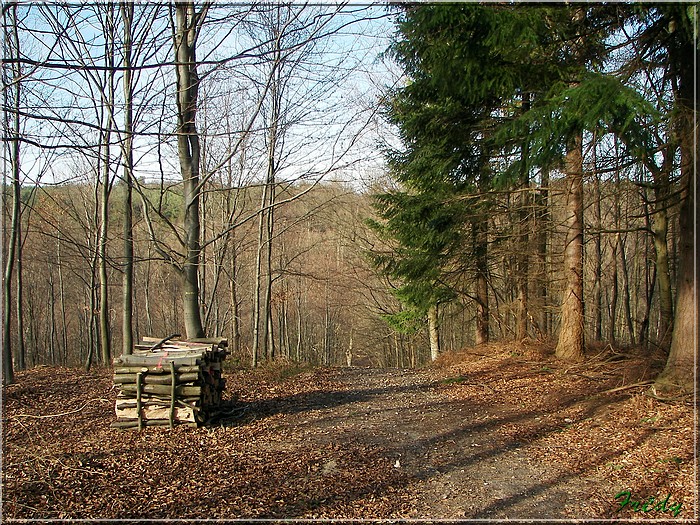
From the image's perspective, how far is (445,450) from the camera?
20.8 feet

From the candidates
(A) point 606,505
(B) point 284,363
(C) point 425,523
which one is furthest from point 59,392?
(A) point 606,505

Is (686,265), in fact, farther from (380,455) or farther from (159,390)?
(159,390)

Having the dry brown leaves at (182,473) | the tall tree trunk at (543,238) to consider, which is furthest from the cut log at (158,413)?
the tall tree trunk at (543,238)

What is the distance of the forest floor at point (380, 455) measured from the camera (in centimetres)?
453

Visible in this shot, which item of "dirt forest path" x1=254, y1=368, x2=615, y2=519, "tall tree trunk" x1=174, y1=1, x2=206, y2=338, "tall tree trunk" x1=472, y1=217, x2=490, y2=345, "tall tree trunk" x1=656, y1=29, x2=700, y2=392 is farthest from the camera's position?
"tall tree trunk" x1=472, y1=217, x2=490, y2=345

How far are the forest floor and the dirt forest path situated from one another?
0.07 feet

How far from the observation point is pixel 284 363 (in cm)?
1364

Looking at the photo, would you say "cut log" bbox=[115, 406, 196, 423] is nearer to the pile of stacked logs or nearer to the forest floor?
the pile of stacked logs

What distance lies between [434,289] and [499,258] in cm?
212

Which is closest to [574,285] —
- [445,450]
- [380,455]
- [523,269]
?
[523,269]

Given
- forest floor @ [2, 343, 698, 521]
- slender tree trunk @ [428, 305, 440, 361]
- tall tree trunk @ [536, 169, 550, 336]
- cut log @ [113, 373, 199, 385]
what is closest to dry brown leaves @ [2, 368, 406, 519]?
forest floor @ [2, 343, 698, 521]

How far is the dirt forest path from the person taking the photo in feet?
15.3

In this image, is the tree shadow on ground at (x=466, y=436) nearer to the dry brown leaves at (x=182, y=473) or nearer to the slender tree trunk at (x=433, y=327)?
the dry brown leaves at (x=182, y=473)

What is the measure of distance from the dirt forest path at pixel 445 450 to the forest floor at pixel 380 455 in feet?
0.07
